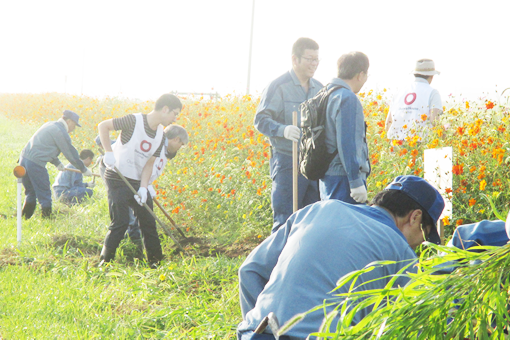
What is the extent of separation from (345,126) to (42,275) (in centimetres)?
284

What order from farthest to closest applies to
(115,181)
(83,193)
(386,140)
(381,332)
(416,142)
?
1. (83,193)
2. (386,140)
3. (115,181)
4. (416,142)
5. (381,332)

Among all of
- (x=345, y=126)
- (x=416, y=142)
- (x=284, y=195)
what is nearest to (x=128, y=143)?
(x=284, y=195)

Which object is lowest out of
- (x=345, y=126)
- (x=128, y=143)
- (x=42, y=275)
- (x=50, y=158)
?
(x=42, y=275)

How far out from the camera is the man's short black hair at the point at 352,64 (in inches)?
119

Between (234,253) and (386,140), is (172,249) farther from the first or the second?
(386,140)

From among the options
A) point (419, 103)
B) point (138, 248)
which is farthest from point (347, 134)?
point (138, 248)

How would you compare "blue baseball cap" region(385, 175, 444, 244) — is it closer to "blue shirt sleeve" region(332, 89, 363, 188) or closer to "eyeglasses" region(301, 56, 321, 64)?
"blue shirt sleeve" region(332, 89, 363, 188)

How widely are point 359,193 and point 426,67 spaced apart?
1.86m

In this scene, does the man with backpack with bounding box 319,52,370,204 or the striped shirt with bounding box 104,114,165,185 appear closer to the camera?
the man with backpack with bounding box 319,52,370,204

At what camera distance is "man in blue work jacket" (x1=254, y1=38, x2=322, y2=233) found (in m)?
3.59

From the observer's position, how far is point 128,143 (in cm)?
430

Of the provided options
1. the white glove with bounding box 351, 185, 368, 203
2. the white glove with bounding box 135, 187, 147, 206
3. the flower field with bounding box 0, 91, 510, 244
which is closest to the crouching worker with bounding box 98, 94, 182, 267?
the white glove with bounding box 135, 187, 147, 206

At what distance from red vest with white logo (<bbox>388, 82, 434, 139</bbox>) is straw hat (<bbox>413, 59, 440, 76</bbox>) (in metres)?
0.10

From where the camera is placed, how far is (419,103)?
14.0 feet
